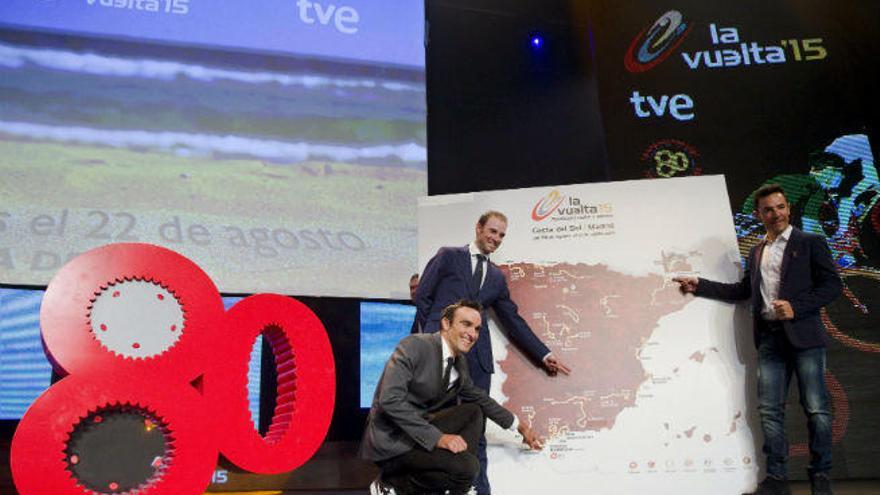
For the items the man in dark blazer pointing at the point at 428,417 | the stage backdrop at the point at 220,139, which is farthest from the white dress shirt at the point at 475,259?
the stage backdrop at the point at 220,139

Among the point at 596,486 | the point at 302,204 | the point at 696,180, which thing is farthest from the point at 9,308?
the point at 696,180

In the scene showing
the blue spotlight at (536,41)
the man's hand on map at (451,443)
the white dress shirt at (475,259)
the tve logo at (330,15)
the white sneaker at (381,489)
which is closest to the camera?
the man's hand on map at (451,443)

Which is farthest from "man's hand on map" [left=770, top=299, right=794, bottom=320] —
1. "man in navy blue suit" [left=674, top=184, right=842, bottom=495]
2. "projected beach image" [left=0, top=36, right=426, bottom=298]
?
"projected beach image" [left=0, top=36, right=426, bottom=298]

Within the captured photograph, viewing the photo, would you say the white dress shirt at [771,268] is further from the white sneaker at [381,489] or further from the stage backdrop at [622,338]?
the white sneaker at [381,489]

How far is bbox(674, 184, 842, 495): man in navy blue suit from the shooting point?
10.3ft

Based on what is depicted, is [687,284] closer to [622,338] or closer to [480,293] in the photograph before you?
[622,338]

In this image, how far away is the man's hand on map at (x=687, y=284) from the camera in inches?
138

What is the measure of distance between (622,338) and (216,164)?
9.44 ft

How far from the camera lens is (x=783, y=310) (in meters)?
3.18

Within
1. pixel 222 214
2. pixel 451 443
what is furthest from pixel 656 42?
pixel 451 443

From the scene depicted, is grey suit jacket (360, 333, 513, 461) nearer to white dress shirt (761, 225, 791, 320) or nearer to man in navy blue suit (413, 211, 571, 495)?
man in navy blue suit (413, 211, 571, 495)

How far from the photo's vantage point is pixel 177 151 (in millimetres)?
4789

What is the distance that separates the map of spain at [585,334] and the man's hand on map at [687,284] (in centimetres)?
3

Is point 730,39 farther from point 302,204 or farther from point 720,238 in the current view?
point 302,204
